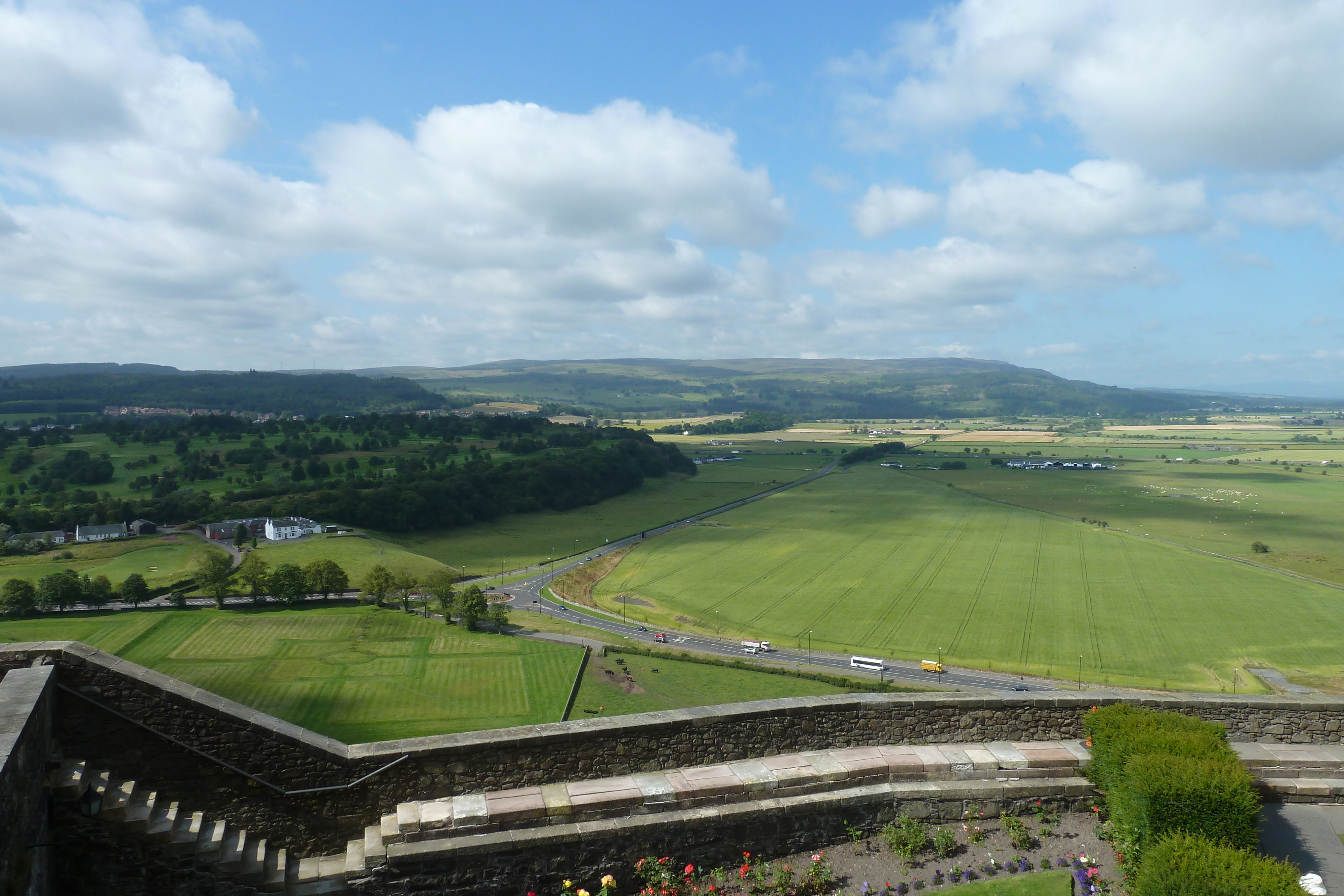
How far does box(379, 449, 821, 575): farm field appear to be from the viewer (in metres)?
97.5

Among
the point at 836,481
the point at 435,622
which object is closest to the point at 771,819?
the point at 435,622

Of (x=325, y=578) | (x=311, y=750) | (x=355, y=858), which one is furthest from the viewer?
(x=325, y=578)

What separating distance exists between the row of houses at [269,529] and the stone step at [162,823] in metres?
93.2

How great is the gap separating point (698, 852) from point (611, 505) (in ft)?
400

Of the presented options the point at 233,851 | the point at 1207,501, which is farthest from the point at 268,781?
the point at 1207,501

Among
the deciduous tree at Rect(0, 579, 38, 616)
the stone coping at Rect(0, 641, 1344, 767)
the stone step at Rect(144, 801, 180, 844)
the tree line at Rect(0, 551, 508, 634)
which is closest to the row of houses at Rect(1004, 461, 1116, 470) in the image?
the tree line at Rect(0, 551, 508, 634)

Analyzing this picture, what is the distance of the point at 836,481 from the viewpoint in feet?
495

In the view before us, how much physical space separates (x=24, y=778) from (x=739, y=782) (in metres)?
7.87

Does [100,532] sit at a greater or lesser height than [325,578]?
greater

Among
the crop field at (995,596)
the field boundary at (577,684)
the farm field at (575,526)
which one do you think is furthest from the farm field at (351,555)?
the field boundary at (577,684)

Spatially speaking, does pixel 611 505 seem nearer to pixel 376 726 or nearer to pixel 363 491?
pixel 363 491

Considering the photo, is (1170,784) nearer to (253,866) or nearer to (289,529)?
(253,866)

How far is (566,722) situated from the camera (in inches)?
415

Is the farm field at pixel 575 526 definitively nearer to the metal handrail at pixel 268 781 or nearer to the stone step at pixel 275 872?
the metal handrail at pixel 268 781
